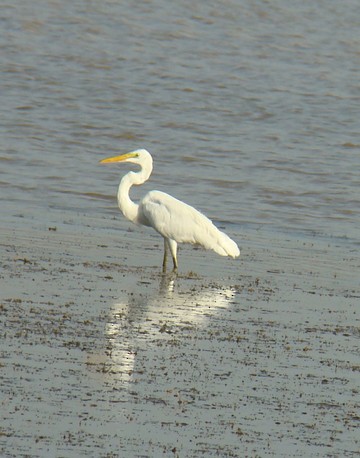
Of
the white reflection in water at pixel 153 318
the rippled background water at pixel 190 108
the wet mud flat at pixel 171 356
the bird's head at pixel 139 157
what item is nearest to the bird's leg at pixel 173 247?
the wet mud flat at pixel 171 356

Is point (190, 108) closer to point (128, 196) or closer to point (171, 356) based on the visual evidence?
point (128, 196)

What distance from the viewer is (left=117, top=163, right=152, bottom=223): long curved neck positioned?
1245 cm

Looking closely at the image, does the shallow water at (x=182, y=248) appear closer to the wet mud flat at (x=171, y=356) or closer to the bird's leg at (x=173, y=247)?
the wet mud flat at (x=171, y=356)

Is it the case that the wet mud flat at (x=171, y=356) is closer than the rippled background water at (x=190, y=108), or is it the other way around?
the wet mud flat at (x=171, y=356)

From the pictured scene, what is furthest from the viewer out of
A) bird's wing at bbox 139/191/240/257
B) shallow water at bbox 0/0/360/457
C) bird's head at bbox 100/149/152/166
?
bird's head at bbox 100/149/152/166

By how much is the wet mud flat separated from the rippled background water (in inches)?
97.1

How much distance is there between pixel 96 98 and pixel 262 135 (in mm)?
4052

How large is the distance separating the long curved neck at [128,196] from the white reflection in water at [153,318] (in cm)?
169

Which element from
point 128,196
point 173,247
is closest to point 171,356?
point 173,247

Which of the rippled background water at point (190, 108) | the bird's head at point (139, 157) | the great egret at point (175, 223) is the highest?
the bird's head at point (139, 157)

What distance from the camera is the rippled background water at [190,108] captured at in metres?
15.6

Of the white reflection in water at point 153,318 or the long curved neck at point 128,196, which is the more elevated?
the white reflection in water at point 153,318

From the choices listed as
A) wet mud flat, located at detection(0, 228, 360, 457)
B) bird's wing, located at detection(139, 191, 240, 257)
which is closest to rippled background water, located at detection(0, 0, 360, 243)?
bird's wing, located at detection(139, 191, 240, 257)

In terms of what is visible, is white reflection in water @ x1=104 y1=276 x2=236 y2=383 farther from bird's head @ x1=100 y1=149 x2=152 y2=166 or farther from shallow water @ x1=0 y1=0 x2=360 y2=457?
bird's head @ x1=100 y1=149 x2=152 y2=166
